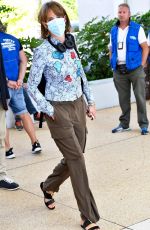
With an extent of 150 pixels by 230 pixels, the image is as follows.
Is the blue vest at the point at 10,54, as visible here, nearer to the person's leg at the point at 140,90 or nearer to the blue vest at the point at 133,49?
the blue vest at the point at 133,49

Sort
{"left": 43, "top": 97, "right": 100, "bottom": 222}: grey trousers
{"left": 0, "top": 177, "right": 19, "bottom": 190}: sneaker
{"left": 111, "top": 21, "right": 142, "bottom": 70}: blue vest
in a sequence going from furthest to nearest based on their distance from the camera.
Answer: {"left": 111, "top": 21, "right": 142, "bottom": 70}: blue vest
{"left": 0, "top": 177, "right": 19, "bottom": 190}: sneaker
{"left": 43, "top": 97, "right": 100, "bottom": 222}: grey trousers

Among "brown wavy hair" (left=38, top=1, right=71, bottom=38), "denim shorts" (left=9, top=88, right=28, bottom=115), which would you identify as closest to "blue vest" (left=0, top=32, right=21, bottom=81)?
"denim shorts" (left=9, top=88, right=28, bottom=115)

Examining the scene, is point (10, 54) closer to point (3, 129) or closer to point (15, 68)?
point (15, 68)

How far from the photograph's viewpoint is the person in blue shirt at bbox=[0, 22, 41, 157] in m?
6.37

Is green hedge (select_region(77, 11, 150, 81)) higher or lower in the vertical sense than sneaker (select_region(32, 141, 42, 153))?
higher

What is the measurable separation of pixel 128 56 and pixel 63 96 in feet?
12.0

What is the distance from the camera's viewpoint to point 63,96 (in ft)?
13.3

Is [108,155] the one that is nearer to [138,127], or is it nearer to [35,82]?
[138,127]

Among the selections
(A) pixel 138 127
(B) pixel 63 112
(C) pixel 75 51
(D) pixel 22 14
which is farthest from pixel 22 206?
(D) pixel 22 14

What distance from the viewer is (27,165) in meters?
6.36

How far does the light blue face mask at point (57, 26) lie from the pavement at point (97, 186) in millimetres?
1663

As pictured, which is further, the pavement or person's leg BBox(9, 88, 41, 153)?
person's leg BBox(9, 88, 41, 153)

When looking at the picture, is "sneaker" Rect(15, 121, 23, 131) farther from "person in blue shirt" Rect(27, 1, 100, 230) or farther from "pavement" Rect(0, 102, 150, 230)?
"person in blue shirt" Rect(27, 1, 100, 230)

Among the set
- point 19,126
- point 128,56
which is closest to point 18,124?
point 19,126
